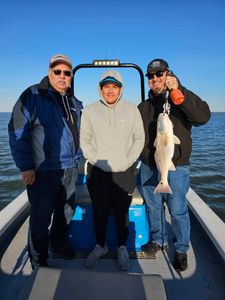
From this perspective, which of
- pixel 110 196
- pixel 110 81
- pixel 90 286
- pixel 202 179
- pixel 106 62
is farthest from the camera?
pixel 202 179

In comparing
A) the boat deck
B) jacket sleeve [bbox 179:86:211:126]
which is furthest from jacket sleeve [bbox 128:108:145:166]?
the boat deck

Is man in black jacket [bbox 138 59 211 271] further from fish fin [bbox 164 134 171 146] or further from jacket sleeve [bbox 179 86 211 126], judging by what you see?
fish fin [bbox 164 134 171 146]

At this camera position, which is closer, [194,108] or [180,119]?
[194,108]

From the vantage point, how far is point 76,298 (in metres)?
1.75

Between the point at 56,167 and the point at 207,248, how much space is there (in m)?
2.27

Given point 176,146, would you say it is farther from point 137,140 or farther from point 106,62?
point 106,62

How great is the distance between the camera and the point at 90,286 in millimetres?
1845

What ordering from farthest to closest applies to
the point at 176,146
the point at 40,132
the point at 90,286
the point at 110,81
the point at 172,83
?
the point at 176,146, the point at 110,81, the point at 40,132, the point at 172,83, the point at 90,286

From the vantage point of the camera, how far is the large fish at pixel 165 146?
110 inches

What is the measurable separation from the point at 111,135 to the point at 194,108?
92cm

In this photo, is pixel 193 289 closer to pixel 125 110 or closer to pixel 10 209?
pixel 125 110

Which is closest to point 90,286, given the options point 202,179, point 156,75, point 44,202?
point 44,202

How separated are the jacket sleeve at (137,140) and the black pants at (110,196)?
19 cm

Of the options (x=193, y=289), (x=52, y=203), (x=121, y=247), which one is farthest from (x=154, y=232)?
(x=52, y=203)
